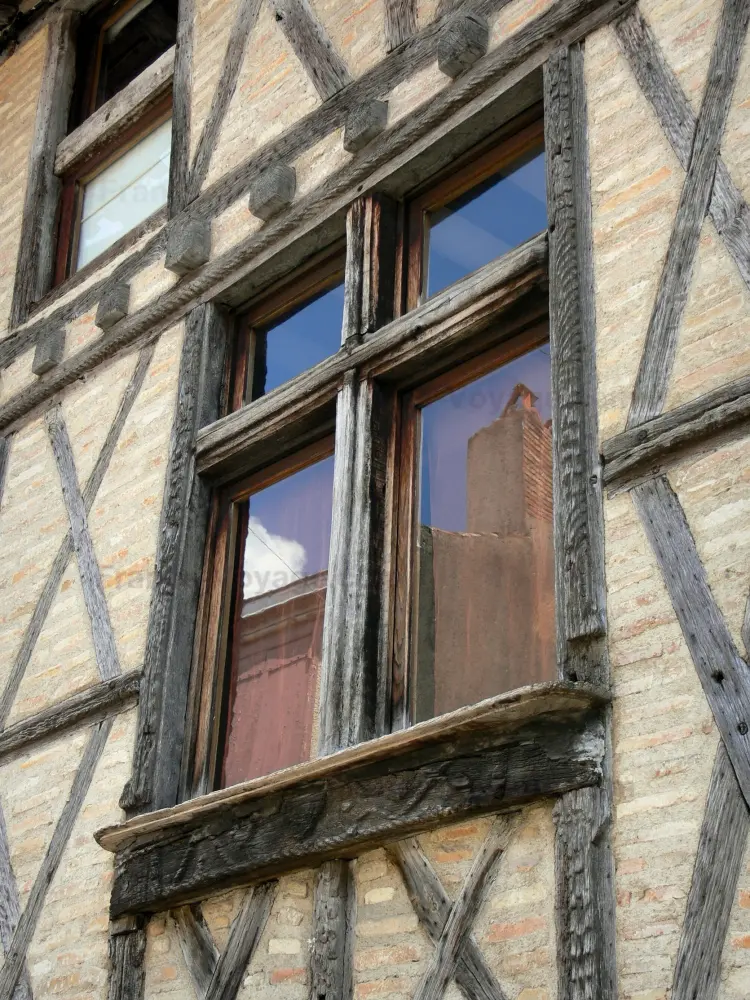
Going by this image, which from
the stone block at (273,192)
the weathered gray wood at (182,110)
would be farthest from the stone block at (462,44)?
the weathered gray wood at (182,110)

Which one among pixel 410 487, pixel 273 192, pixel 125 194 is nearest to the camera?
pixel 410 487

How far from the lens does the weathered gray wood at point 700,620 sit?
9.52 feet

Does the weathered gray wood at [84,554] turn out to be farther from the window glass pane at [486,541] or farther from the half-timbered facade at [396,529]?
the window glass pane at [486,541]

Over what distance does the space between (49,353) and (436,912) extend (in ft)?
11.0

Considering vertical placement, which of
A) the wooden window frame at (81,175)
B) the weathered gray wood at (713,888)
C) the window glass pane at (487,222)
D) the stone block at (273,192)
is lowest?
the weathered gray wood at (713,888)

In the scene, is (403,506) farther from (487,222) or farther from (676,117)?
(676,117)

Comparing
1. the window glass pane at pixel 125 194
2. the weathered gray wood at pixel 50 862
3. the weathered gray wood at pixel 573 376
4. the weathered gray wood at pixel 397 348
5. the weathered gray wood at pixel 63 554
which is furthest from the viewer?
the window glass pane at pixel 125 194

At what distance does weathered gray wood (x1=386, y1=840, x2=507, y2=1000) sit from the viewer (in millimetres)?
3129

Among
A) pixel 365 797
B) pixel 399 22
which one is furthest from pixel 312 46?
pixel 365 797

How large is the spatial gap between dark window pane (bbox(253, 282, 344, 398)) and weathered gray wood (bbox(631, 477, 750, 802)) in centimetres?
185

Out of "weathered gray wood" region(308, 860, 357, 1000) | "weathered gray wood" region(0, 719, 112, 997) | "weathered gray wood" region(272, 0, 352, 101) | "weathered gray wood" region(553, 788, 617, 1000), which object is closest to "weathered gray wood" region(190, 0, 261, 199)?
"weathered gray wood" region(272, 0, 352, 101)

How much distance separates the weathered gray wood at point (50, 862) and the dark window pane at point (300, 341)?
138 cm

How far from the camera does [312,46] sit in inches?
210

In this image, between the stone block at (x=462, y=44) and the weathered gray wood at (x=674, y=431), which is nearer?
the weathered gray wood at (x=674, y=431)
